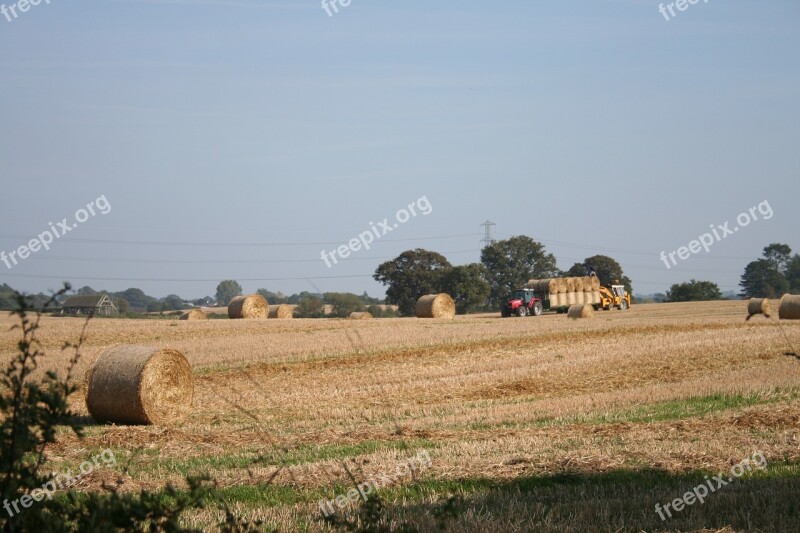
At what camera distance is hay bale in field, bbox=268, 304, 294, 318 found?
4666 centimetres

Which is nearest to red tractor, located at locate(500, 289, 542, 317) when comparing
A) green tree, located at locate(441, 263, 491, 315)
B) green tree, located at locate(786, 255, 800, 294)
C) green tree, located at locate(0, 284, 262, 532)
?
green tree, located at locate(441, 263, 491, 315)

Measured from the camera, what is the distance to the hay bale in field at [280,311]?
46.7m

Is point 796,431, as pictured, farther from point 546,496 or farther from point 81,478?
point 81,478

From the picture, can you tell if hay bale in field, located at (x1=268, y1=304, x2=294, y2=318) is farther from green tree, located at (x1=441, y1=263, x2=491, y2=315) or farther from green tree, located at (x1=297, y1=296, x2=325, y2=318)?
green tree, located at (x1=441, y1=263, x2=491, y2=315)

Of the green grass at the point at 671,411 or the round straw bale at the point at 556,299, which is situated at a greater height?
the round straw bale at the point at 556,299

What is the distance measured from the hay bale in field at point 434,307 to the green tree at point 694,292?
44.7 m

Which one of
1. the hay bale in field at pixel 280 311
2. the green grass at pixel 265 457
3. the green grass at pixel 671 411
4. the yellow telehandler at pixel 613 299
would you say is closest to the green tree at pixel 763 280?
the yellow telehandler at pixel 613 299

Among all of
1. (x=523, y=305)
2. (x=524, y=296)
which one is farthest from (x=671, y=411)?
(x=524, y=296)

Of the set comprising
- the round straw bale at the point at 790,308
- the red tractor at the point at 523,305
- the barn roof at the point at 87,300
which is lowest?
the round straw bale at the point at 790,308

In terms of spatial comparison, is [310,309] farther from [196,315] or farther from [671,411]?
[671,411]

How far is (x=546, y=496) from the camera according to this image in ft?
23.6

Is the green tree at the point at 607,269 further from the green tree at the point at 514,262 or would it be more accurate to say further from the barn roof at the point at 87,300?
the barn roof at the point at 87,300

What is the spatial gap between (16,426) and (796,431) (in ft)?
30.2

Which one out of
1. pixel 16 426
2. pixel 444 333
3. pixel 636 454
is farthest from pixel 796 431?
pixel 444 333
